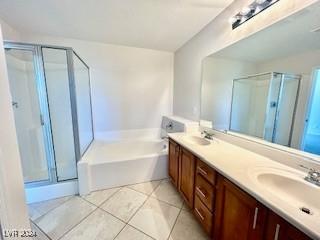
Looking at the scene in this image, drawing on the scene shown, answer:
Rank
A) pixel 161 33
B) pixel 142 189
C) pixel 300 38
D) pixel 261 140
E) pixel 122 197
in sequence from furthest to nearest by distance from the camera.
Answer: pixel 161 33, pixel 142 189, pixel 122 197, pixel 261 140, pixel 300 38

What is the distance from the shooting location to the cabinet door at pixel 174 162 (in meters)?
1.94

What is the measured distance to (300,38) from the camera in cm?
112

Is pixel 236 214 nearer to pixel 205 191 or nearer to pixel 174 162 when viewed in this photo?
pixel 205 191

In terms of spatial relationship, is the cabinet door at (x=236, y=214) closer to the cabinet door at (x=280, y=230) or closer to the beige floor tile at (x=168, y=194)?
the cabinet door at (x=280, y=230)

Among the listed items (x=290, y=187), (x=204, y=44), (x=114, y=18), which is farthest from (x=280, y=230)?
(x=114, y=18)

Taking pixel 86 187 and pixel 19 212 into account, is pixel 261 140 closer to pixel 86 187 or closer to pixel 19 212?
pixel 19 212

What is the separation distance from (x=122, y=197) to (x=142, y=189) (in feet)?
1.00

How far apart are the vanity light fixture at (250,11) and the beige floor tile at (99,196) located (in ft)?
8.42

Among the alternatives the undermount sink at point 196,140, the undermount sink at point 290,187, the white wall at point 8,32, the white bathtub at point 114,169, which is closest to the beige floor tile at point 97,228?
the white bathtub at point 114,169

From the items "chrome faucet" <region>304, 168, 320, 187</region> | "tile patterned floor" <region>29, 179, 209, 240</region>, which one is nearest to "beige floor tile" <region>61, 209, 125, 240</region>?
"tile patterned floor" <region>29, 179, 209, 240</region>

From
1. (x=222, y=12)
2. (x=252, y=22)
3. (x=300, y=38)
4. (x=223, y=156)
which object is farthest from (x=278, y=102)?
(x=222, y=12)

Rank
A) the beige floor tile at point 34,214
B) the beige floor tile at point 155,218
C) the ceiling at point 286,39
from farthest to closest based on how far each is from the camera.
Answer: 1. the beige floor tile at point 34,214
2. the beige floor tile at point 155,218
3. the ceiling at point 286,39

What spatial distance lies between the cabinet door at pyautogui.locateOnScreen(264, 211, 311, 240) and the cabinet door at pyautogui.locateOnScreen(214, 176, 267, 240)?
32mm

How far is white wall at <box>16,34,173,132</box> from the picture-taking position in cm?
286
